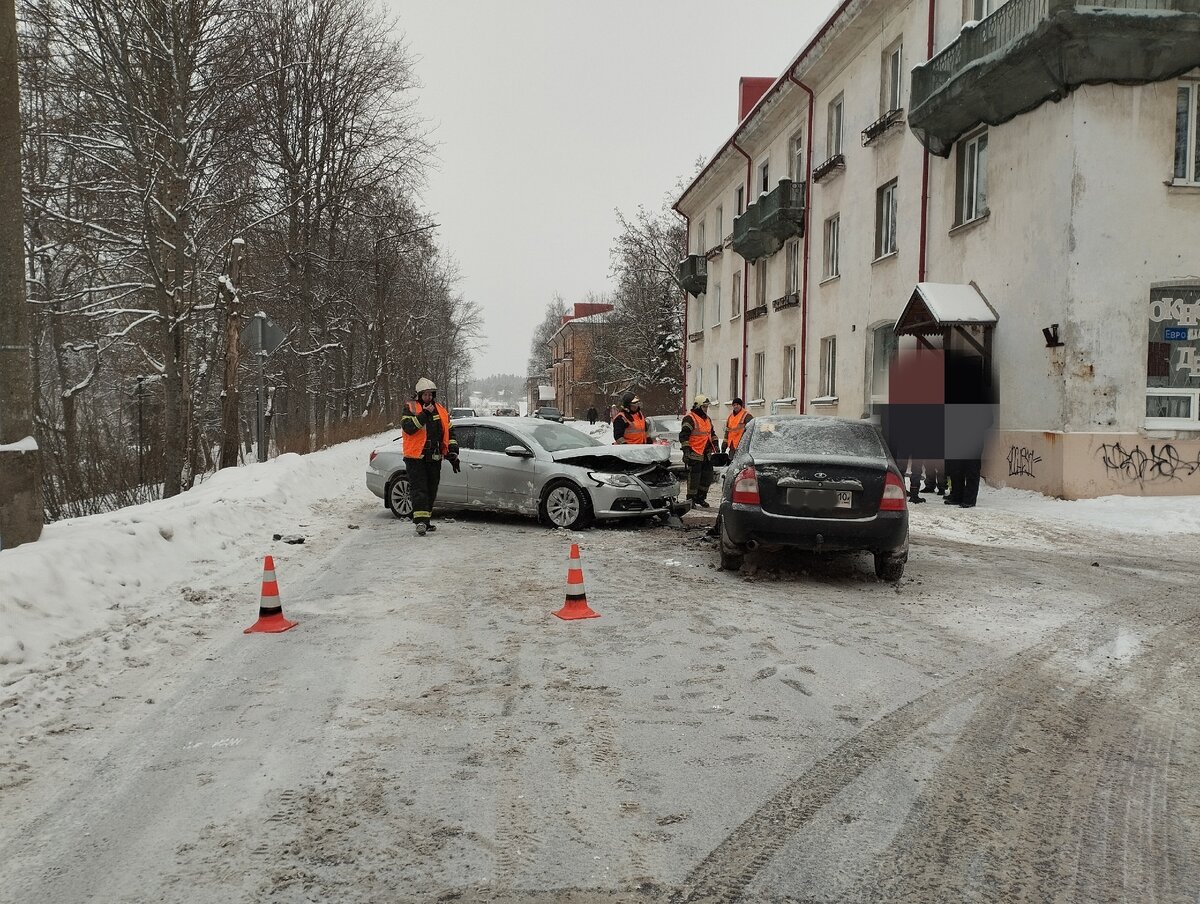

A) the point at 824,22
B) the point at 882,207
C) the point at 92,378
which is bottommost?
the point at 92,378

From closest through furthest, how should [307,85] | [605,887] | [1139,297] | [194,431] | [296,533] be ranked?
[605,887] < [296,533] < [1139,297] < [194,431] < [307,85]

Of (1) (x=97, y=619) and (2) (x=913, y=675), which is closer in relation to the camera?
(2) (x=913, y=675)

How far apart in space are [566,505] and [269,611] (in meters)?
5.19

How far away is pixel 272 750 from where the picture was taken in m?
3.69

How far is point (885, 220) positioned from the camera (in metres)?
18.8

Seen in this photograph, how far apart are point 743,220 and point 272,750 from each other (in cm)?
2469

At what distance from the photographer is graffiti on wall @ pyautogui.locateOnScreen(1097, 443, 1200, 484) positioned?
1247 cm

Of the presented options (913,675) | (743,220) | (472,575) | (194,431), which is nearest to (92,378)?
(194,431)

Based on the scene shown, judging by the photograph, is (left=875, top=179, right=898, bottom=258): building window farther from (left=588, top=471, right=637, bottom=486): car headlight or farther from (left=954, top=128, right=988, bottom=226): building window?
(left=588, top=471, right=637, bottom=486): car headlight

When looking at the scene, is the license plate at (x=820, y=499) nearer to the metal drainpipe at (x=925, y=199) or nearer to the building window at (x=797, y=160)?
the metal drainpipe at (x=925, y=199)

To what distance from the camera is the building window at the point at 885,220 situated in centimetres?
1845

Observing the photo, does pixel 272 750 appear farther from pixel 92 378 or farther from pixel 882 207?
pixel 92 378

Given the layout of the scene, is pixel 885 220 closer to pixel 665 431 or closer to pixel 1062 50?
pixel 1062 50

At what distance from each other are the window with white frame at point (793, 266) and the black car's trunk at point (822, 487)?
17708 millimetres
